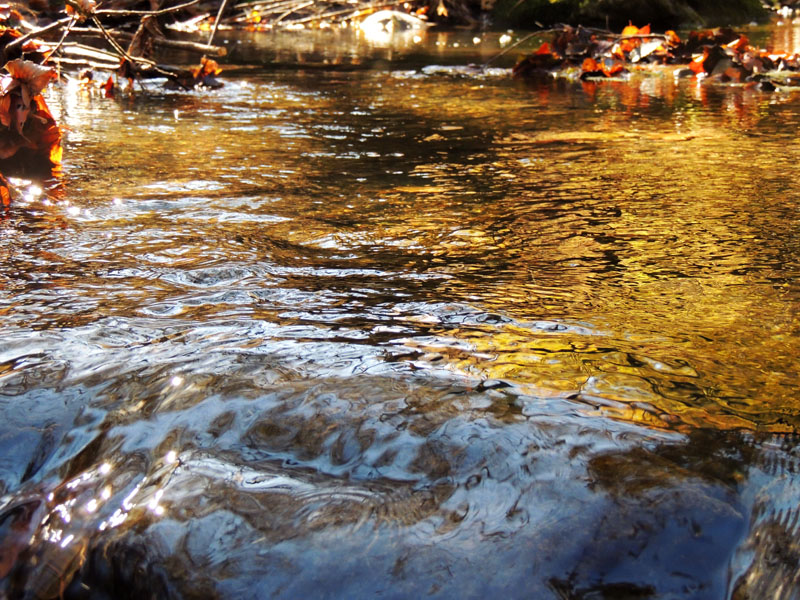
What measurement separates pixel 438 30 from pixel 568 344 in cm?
1398

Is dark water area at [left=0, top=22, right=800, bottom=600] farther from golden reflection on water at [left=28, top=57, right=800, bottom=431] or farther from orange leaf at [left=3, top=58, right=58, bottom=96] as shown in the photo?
orange leaf at [left=3, top=58, right=58, bottom=96]

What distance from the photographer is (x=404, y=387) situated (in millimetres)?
1650

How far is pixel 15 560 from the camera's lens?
1.39 meters

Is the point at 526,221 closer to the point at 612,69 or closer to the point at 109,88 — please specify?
the point at 109,88

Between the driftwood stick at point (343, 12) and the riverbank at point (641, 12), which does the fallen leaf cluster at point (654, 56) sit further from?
the driftwood stick at point (343, 12)

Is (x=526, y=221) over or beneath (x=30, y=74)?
beneath

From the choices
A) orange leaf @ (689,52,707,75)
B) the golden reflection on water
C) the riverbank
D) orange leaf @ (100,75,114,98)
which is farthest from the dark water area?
the riverbank

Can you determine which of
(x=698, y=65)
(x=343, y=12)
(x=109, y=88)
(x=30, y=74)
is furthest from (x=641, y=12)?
(x=30, y=74)

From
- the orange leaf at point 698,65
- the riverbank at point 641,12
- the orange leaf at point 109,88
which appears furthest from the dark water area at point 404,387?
the riverbank at point 641,12

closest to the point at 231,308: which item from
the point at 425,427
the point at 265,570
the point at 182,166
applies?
the point at 425,427

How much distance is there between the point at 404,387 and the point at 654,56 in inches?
296

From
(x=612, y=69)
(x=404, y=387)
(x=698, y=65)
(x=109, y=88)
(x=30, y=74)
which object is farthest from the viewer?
(x=612, y=69)

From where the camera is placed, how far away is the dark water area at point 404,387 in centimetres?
125

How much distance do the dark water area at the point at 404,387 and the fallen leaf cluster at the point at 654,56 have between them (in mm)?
3730
